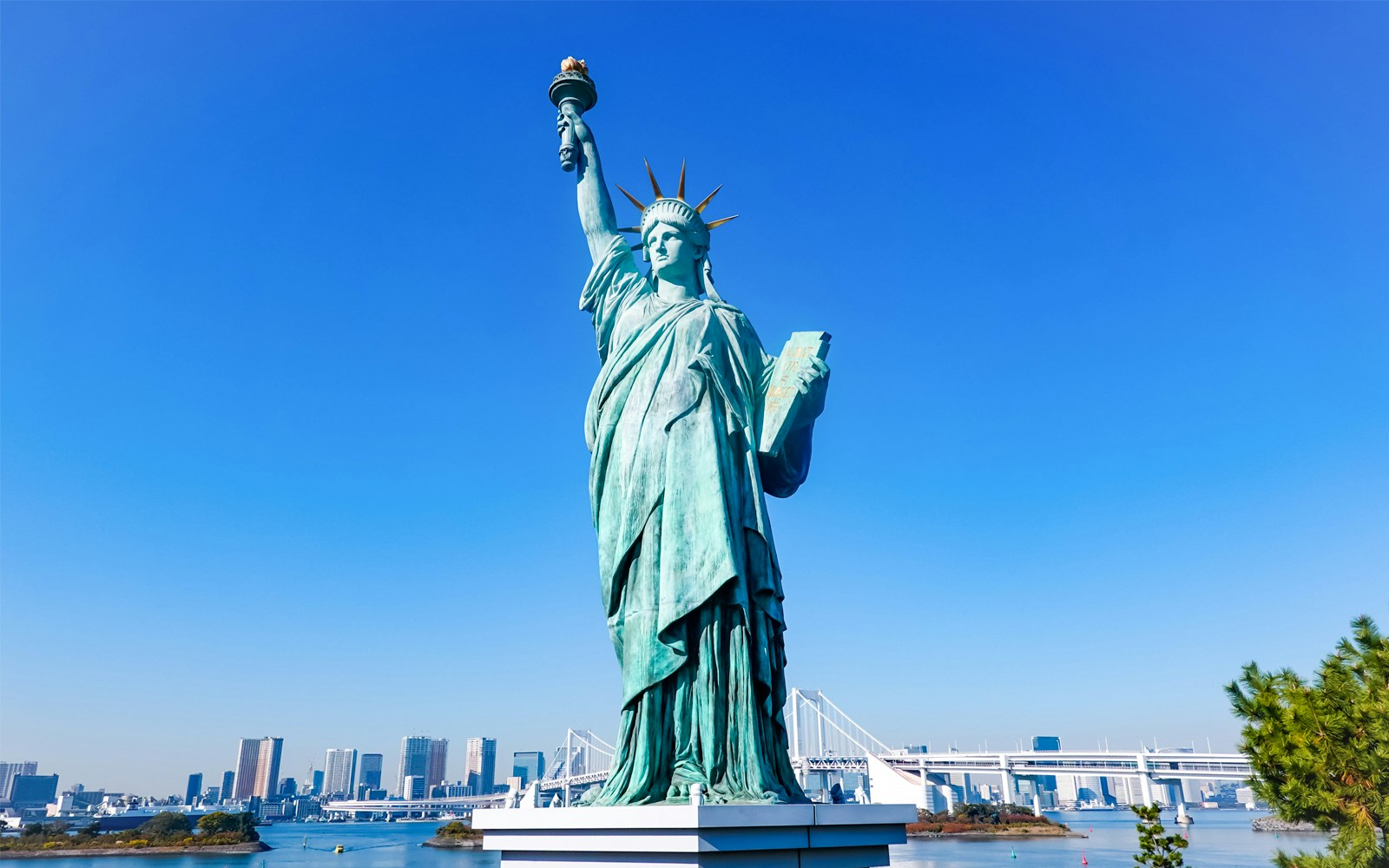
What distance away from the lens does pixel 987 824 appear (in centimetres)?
6556

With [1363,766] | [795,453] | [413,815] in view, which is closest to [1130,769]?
[1363,766]

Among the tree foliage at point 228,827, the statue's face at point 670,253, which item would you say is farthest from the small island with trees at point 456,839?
the statue's face at point 670,253

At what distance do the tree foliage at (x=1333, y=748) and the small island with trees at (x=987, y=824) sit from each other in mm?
56409

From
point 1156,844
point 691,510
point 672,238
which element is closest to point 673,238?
point 672,238

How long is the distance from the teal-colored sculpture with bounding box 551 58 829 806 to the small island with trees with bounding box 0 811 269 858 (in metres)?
61.9

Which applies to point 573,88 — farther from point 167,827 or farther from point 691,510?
point 167,827

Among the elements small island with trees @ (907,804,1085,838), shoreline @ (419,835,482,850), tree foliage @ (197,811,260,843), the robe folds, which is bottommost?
shoreline @ (419,835,482,850)

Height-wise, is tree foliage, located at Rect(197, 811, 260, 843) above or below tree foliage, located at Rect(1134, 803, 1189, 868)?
below

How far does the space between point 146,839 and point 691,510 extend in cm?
6536

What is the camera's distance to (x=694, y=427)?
6.41 m

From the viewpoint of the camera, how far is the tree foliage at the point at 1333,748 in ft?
28.5

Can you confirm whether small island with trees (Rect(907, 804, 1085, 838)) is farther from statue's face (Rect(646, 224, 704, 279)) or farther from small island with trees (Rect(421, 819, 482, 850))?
statue's face (Rect(646, 224, 704, 279))

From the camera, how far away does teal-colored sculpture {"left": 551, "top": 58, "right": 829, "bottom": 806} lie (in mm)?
5758

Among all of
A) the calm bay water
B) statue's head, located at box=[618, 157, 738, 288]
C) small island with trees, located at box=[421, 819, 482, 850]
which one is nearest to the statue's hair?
statue's head, located at box=[618, 157, 738, 288]
